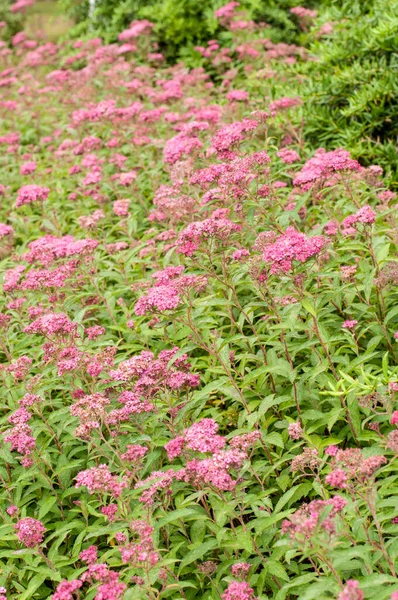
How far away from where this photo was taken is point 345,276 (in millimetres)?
4359

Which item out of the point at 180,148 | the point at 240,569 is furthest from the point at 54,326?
the point at 180,148

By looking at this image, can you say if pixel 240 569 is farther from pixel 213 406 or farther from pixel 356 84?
pixel 356 84

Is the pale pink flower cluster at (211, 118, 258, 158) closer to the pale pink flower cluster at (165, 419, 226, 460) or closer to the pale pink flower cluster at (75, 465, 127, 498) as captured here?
the pale pink flower cluster at (165, 419, 226, 460)

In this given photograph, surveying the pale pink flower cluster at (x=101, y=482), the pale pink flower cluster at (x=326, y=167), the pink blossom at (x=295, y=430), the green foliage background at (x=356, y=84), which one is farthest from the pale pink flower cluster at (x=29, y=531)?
the green foliage background at (x=356, y=84)

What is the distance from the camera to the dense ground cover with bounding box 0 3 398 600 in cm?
326

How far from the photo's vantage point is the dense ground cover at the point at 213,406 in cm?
326

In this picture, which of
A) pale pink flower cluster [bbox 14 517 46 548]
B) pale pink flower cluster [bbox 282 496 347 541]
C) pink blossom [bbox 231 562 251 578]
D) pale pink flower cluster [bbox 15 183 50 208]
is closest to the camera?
pale pink flower cluster [bbox 282 496 347 541]

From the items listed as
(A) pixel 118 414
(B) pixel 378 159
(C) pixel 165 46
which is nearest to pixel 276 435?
(A) pixel 118 414

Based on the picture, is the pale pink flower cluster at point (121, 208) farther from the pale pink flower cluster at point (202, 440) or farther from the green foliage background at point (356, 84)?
the pale pink flower cluster at point (202, 440)

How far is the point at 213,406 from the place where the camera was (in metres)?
4.84

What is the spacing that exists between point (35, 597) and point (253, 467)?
1392 millimetres

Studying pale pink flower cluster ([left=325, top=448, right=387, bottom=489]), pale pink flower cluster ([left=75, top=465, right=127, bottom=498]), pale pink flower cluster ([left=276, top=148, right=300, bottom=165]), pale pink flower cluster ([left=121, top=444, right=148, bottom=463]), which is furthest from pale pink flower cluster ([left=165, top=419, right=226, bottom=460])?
pale pink flower cluster ([left=276, top=148, right=300, bottom=165])

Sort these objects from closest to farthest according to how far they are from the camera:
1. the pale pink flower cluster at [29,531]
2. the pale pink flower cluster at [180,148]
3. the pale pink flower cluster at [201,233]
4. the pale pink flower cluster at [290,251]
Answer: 1. the pale pink flower cluster at [29,531]
2. the pale pink flower cluster at [290,251]
3. the pale pink flower cluster at [201,233]
4. the pale pink flower cluster at [180,148]

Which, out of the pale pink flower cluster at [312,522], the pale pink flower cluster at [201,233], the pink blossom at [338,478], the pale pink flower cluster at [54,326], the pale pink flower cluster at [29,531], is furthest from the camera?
the pale pink flower cluster at [54,326]
